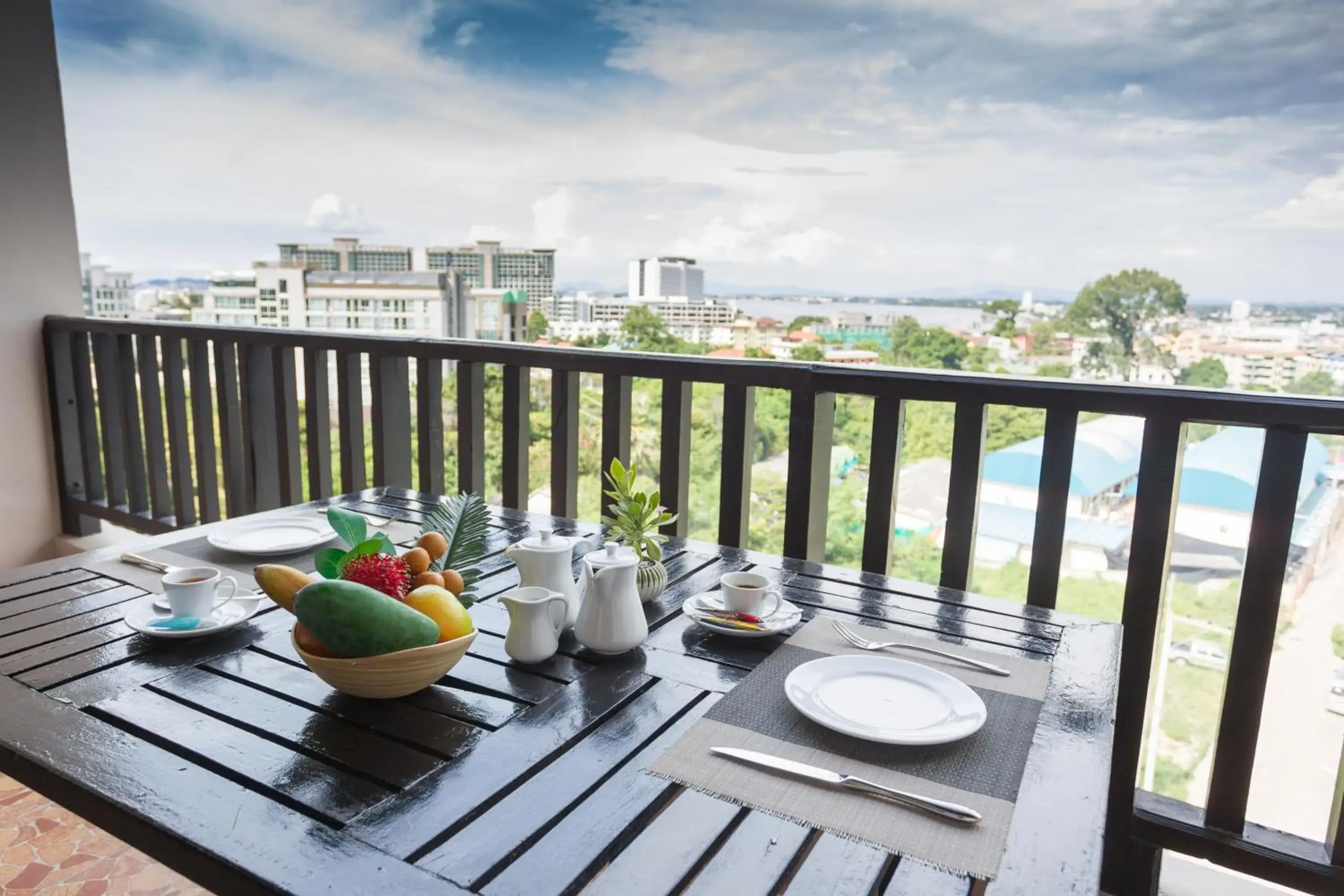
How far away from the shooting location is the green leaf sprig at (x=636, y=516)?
1237 millimetres

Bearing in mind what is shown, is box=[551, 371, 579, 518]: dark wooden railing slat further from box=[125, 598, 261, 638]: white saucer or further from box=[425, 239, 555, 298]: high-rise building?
box=[425, 239, 555, 298]: high-rise building

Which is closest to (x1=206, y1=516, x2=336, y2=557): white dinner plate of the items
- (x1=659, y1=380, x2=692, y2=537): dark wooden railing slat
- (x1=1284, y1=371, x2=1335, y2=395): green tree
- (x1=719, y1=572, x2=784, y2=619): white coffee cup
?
(x1=719, y1=572, x2=784, y2=619): white coffee cup

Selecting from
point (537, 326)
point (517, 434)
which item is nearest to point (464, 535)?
point (517, 434)

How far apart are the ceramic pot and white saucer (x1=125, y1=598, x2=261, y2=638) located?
0.54 metres

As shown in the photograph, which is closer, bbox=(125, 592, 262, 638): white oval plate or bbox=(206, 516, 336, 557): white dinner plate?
bbox=(125, 592, 262, 638): white oval plate

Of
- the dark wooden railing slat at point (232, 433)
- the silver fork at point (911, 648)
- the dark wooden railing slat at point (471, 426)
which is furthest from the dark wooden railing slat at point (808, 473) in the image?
the dark wooden railing slat at point (232, 433)

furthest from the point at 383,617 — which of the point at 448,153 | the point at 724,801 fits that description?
the point at 448,153

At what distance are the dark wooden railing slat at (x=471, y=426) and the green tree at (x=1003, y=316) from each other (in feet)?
29.3

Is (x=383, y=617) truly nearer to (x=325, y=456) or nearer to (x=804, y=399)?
(x=804, y=399)

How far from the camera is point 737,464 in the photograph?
85.9 inches

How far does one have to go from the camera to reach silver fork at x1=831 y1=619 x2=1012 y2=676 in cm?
104

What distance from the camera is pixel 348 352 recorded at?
2840 mm

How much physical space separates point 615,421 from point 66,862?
5.44 feet

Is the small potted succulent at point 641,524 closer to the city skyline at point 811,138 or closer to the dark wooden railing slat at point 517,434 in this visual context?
the dark wooden railing slat at point 517,434
